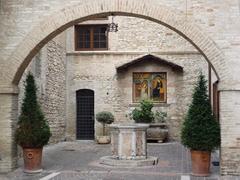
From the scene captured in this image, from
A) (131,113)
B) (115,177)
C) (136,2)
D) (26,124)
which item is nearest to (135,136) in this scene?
(115,177)

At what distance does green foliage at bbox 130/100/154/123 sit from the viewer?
18.4 meters

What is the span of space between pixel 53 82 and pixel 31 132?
8203 mm

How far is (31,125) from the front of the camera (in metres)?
9.95

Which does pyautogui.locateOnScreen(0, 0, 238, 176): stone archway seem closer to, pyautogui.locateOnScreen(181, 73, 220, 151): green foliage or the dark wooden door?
pyautogui.locateOnScreen(181, 73, 220, 151): green foliage

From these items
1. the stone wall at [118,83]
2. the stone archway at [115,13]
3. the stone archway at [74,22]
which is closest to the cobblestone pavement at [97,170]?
the stone archway at [74,22]

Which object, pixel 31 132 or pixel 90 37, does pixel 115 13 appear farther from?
pixel 90 37

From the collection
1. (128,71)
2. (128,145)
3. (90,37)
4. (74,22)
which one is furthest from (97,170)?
(90,37)

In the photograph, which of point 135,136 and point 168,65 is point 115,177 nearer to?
point 135,136

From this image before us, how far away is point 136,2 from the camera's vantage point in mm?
9578

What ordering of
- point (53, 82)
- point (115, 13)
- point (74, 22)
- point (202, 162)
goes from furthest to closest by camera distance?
point (53, 82), point (74, 22), point (115, 13), point (202, 162)

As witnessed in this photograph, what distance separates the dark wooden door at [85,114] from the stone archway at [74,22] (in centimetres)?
972

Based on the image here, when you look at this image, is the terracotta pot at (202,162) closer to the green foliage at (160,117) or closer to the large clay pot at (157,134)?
the large clay pot at (157,134)

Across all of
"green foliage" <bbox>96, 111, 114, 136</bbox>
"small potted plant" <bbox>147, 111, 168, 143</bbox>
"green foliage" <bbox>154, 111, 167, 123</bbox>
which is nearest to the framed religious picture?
"green foliage" <bbox>154, 111, 167, 123</bbox>

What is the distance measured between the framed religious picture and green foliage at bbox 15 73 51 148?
32.1 ft
